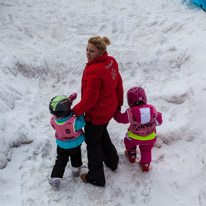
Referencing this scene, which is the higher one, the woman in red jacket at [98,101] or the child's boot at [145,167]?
the woman in red jacket at [98,101]

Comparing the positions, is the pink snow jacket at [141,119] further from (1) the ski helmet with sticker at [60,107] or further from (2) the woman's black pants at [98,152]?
(1) the ski helmet with sticker at [60,107]

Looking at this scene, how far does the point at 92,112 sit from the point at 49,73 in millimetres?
3035

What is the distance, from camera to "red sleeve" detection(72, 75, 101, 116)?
2926mm

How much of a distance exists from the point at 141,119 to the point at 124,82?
2420 millimetres

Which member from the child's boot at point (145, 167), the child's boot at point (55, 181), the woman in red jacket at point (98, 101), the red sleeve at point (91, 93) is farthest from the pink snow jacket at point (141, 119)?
the child's boot at point (55, 181)

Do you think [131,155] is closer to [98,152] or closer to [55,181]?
[98,152]

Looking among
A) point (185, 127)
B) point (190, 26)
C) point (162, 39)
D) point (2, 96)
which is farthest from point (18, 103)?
point (190, 26)

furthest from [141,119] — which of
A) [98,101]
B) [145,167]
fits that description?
[145,167]

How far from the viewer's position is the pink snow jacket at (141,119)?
135 inches

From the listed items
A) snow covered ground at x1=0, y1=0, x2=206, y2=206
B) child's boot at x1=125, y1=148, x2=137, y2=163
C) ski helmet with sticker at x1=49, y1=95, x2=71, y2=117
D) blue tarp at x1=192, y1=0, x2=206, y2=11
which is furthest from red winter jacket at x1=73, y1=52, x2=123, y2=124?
blue tarp at x1=192, y1=0, x2=206, y2=11

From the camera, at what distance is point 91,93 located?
2.97 metres

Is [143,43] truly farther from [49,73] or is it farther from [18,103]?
[18,103]

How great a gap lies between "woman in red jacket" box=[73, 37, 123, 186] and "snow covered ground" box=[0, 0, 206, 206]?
0.30 meters

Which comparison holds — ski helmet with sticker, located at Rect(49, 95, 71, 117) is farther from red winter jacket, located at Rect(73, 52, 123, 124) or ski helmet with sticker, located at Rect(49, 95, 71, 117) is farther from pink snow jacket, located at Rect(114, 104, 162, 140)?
pink snow jacket, located at Rect(114, 104, 162, 140)
